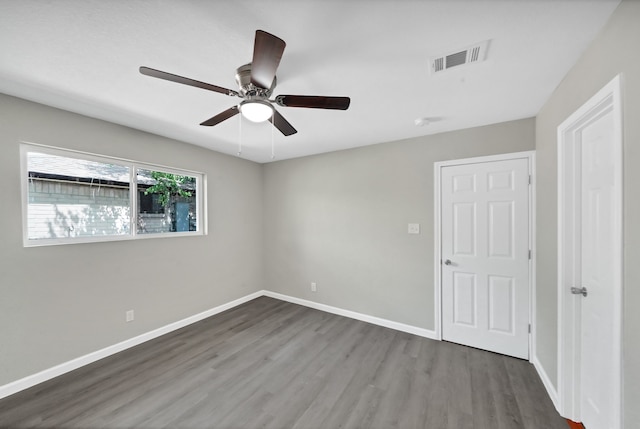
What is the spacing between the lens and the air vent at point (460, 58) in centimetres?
141

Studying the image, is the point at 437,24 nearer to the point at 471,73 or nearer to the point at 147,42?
the point at 471,73

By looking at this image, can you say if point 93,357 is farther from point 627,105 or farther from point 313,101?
point 627,105

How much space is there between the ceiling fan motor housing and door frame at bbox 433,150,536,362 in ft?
7.24

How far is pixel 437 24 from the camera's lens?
4.05 feet

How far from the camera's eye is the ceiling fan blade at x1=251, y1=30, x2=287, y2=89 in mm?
1032

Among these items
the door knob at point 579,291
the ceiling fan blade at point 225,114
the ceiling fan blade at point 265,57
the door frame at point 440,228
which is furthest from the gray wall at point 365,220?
the ceiling fan blade at point 265,57

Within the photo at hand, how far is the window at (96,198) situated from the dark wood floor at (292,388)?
4.39ft

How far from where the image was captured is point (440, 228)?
2830mm

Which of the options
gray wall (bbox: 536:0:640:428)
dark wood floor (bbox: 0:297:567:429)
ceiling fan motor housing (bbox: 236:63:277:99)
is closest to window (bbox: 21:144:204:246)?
dark wood floor (bbox: 0:297:567:429)

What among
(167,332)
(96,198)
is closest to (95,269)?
(96,198)

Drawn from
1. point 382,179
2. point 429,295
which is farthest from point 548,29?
point 429,295

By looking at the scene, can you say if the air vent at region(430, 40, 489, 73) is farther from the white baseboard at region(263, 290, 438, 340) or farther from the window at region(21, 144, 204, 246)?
the window at region(21, 144, 204, 246)

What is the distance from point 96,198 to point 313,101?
258 centimetres

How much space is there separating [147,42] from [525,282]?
12.0ft
